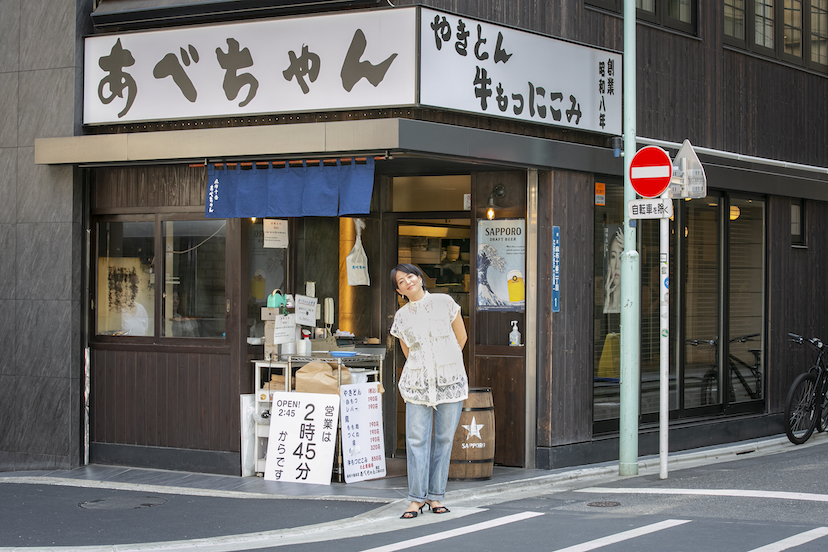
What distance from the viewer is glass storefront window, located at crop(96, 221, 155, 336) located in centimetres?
1094

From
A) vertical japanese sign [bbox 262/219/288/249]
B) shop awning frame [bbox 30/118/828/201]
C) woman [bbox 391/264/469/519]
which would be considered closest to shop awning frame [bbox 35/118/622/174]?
shop awning frame [bbox 30/118/828/201]

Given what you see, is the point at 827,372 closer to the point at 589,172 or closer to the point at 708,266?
the point at 708,266

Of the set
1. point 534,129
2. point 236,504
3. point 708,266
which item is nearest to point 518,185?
point 534,129

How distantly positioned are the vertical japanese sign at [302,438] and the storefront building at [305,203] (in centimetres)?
58

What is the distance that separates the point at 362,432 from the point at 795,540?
4.47 meters

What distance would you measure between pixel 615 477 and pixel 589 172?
131 inches

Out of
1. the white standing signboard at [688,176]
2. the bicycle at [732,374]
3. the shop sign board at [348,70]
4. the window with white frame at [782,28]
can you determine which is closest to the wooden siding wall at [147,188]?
the shop sign board at [348,70]

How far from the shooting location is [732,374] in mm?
13305

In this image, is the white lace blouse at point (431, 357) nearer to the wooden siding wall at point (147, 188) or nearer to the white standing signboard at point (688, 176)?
the white standing signboard at point (688, 176)

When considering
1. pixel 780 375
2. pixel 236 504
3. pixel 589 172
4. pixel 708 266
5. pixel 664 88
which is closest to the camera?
pixel 236 504

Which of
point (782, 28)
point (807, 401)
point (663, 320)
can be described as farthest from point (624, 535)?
point (782, 28)

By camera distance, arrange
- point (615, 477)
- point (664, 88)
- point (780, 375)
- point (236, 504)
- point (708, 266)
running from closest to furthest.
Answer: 1. point (236, 504)
2. point (615, 477)
3. point (664, 88)
4. point (708, 266)
5. point (780, 375)

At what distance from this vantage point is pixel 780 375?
45.7ft

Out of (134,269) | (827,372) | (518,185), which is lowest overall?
(827,372)
